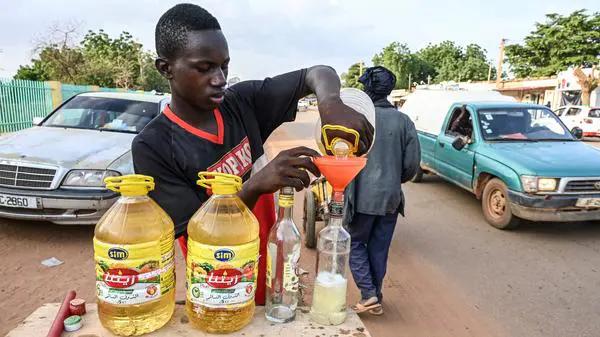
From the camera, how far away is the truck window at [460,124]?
7113mm

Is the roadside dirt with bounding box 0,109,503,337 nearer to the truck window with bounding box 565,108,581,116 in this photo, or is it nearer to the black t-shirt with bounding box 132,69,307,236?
the black t-shirt with bounding box 132,69,307,236

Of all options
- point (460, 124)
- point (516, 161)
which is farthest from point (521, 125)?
point (516, 161)

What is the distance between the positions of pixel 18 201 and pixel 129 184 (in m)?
4.13

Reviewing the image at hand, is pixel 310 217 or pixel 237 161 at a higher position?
pixel 237 161

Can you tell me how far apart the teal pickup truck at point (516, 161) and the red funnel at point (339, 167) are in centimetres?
504

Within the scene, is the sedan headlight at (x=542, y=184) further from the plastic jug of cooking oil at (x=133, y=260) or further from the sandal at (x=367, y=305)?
the plastic jug of cooking oil at (x=133, y=260)

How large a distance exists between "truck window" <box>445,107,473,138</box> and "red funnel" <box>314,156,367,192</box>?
21.2 feet

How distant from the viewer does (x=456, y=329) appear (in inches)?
128

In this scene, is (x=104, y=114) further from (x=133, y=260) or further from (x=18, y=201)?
(x=133, y=260)

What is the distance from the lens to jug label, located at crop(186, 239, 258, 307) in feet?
3.48

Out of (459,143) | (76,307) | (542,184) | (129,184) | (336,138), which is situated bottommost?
(542,184)

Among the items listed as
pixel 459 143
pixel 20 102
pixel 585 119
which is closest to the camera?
pixel 459 143

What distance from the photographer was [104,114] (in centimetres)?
577

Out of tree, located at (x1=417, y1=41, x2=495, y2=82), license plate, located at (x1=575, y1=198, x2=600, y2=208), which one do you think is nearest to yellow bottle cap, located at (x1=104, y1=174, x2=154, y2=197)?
license plate, located at (x1=575, y1=198, x2=600, y2=208)
